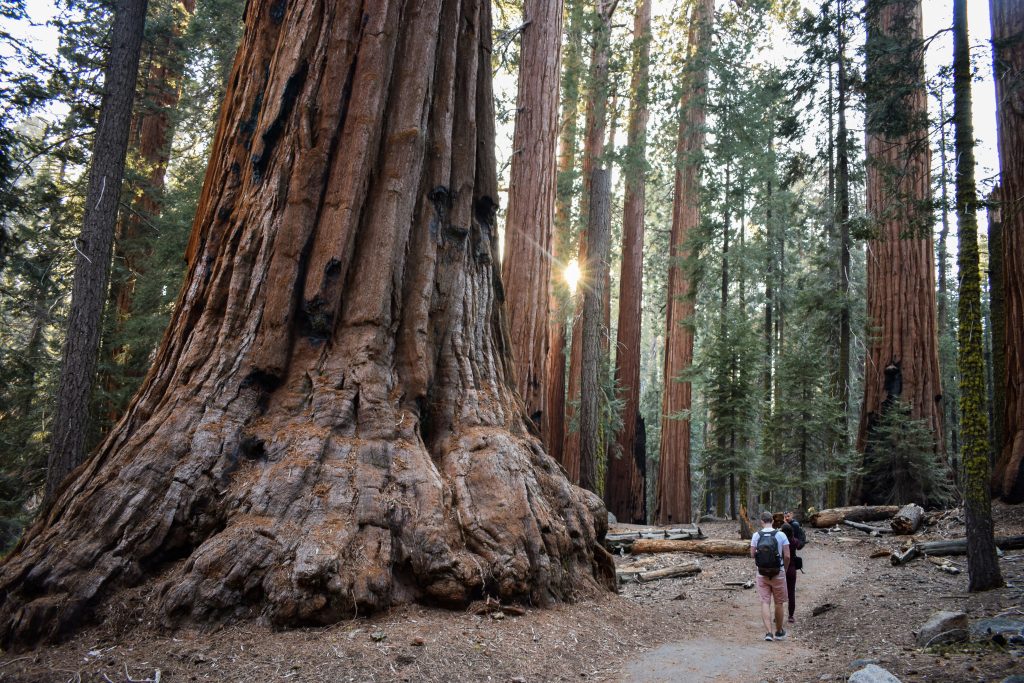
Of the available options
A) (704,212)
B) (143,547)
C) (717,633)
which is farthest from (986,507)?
(704,212)

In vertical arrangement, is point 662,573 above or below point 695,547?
below

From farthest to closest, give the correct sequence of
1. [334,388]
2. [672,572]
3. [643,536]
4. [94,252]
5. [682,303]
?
[682,303] → [643,536] → [94,252] → [672,572] → [334,388]

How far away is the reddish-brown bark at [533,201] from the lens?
35.8 feet

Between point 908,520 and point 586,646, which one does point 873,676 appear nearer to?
point 586,646

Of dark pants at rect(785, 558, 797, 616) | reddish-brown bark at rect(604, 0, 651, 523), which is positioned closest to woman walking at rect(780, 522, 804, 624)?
dark pants at rect(785, 558, 797, 616)

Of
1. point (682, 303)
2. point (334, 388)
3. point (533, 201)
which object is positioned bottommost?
point (334, 388)

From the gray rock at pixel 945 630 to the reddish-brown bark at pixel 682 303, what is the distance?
12.1 meters

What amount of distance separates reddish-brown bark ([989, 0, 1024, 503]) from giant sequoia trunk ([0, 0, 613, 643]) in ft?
25.4

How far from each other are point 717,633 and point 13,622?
609cm

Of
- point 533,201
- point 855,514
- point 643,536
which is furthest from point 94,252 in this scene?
point 855,514

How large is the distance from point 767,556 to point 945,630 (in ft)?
6.97

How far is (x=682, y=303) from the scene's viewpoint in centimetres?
1988

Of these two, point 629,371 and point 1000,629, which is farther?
point 629,371

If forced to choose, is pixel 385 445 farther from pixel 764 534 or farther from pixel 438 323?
pixel 764 534
